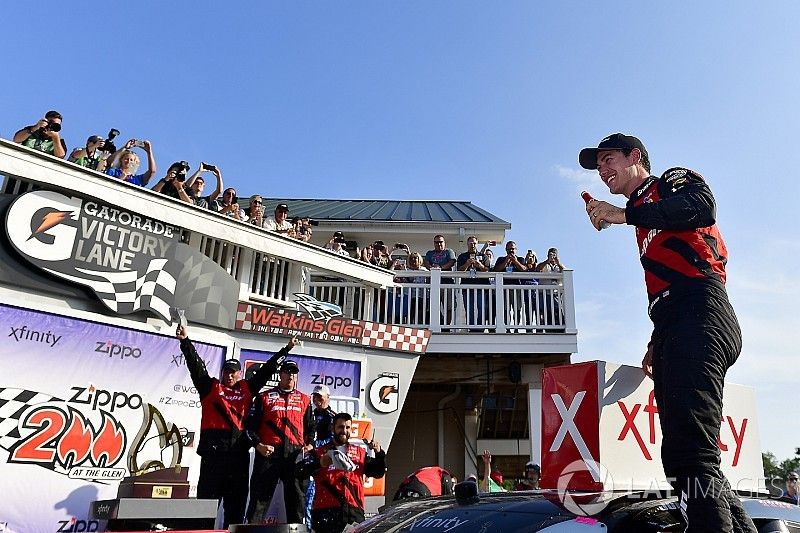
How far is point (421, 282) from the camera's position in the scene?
11359 millimetres

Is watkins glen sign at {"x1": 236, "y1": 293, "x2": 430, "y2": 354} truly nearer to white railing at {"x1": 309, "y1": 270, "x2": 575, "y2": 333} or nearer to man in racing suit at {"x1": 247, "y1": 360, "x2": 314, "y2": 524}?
white railing at {"x1": 309, "y1": 270, "x2": 575, "y2": 333}

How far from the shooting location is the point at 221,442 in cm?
591

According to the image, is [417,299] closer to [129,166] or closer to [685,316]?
[129,166]

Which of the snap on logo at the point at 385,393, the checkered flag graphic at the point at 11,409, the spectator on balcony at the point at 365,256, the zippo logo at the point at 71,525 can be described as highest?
the spectator on balcony at the point at 365,256

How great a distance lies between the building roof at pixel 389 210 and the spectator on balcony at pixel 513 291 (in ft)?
14.8

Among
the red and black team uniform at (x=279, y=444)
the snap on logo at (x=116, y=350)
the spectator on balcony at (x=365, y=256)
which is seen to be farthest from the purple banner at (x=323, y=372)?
the red and black team uniform at (x=279, y=444)

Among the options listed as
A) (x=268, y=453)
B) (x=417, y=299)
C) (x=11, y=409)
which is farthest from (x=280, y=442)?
(x=417, y=299)

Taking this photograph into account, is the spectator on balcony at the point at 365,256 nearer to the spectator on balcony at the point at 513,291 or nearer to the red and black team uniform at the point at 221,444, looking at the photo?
the spectator on balcony at the point at 513,291

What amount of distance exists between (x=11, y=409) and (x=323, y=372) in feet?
13.5

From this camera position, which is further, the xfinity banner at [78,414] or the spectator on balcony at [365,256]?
the spectator on balcony at [365,256]

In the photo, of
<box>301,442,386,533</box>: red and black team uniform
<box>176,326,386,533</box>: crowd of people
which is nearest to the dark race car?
<box>176,326,386,533</box>: crowd of people

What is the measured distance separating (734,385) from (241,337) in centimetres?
686

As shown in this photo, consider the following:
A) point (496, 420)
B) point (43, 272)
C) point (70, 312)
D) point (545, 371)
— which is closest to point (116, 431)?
point (70, 312)

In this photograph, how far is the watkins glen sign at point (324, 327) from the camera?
8.96m
